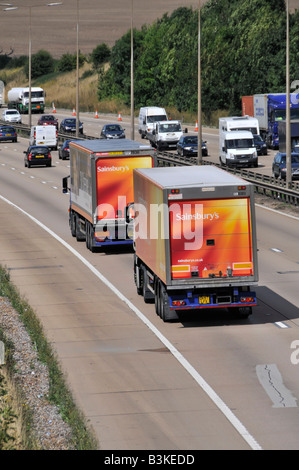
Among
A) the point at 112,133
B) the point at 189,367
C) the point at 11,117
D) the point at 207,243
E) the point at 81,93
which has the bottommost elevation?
the point at 189,367

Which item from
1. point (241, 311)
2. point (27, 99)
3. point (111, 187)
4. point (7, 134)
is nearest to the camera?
point (241, 311)

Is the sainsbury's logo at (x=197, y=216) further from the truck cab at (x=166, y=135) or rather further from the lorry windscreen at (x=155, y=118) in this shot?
the lorry windscreen at (x=155, y=118)

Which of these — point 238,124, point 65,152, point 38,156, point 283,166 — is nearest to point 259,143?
point 238,124

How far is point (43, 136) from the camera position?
77.3 meters

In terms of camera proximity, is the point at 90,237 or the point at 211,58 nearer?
the point at 90,237

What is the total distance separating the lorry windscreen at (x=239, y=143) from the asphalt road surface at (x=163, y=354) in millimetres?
26763

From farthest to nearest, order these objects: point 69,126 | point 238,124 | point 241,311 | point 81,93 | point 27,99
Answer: point 81,93, point 27,99, point 69,126, point 238,124, point 241,311

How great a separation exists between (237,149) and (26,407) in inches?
1826

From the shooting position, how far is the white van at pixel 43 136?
76.6 m

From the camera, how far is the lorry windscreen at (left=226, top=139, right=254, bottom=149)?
62969 millimetres

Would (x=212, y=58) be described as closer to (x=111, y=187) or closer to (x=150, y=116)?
(x=150, y=116)

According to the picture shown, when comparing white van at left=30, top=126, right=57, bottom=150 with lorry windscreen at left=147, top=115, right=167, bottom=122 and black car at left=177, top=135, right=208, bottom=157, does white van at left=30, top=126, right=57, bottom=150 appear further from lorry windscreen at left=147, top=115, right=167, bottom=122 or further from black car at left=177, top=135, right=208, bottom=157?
black car at left=177, top=135, right=208, bottom=157

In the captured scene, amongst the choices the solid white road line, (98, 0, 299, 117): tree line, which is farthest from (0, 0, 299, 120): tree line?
the solid white road line
